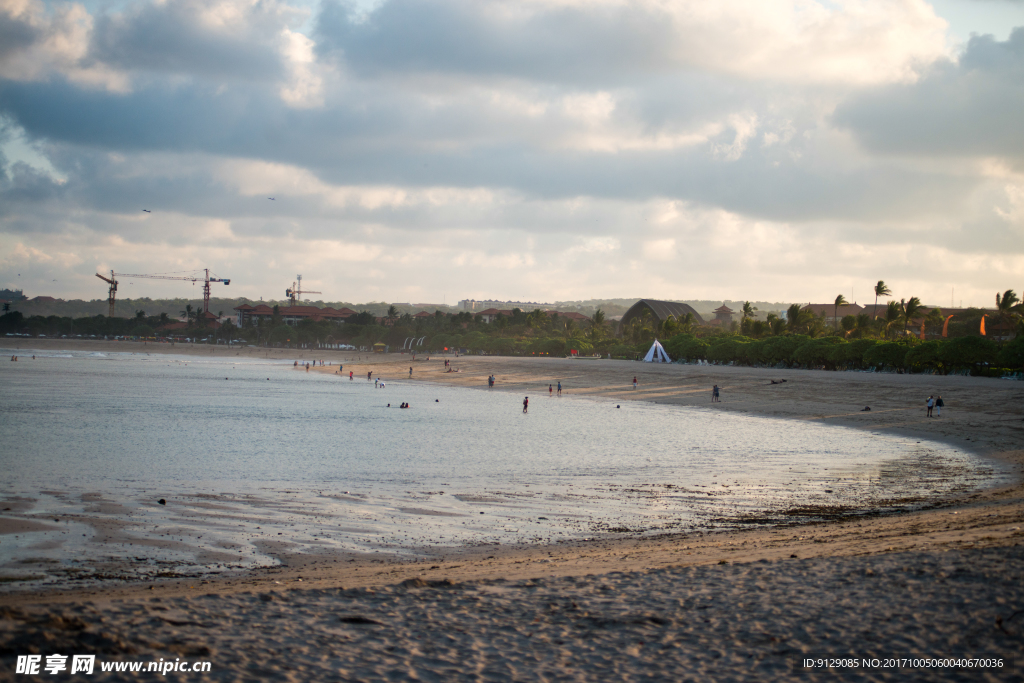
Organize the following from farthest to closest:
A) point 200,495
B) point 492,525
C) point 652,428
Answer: point 652,428
point 200,495
point 492,525

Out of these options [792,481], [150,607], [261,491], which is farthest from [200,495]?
[792,481]

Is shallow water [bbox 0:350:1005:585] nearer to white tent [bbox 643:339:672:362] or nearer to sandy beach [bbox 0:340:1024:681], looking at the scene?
sandy beach [bbox 0:340:1024:681]

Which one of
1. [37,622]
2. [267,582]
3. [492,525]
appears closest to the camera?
[37,622]

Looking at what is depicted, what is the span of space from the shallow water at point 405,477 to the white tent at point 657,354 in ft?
172

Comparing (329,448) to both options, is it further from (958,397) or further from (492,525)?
→ (958,397)

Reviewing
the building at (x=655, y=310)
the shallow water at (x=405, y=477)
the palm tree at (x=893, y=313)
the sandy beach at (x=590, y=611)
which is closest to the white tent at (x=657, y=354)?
the palm tree at (x=893, y=313)

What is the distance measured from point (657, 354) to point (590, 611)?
8359 cm

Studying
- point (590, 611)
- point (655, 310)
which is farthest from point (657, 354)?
point (590, 611)

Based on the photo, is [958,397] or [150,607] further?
[958,397]

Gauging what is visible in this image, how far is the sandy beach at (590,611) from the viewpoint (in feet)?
19.5

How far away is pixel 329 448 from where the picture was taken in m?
23.3

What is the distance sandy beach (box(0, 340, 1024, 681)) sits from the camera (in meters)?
5.94

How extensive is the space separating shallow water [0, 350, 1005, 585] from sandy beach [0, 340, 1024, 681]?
5.22 feet

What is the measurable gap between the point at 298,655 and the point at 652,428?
86.2ft
